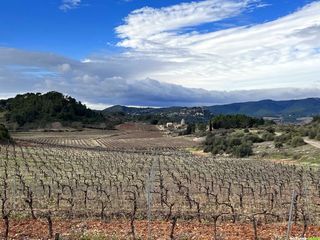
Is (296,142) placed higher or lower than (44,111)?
lower

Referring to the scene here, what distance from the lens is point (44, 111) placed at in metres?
123

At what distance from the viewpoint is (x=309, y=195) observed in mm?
20781

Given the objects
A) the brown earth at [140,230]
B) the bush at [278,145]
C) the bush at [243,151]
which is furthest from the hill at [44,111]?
the brown earth at [140,230]

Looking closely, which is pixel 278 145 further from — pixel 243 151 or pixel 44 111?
pixel 44 111

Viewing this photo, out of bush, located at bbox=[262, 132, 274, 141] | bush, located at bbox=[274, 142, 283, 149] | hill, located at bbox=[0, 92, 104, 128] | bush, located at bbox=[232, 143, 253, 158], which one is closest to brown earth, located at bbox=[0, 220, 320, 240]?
bush, located at bbox=[232, 143, 253, 158]

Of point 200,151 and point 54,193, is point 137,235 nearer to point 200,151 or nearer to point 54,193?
point 54,193

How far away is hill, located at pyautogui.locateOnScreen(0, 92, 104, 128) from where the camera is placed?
375 ft

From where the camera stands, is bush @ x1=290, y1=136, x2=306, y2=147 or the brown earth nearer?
the brown earth

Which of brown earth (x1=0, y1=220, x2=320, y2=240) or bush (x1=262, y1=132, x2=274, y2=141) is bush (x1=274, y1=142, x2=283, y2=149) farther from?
brown earth (x1=0, y1=220, x2=320, y2=240)

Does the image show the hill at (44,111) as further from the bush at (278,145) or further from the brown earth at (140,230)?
the brown earth at (140,230)

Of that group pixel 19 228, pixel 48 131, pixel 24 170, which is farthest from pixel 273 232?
pixel 48 131

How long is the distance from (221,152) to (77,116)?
7018cm

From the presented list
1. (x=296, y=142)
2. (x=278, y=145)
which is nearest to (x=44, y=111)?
Result: (x=278, y=145)

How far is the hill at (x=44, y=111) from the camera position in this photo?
375 ft
